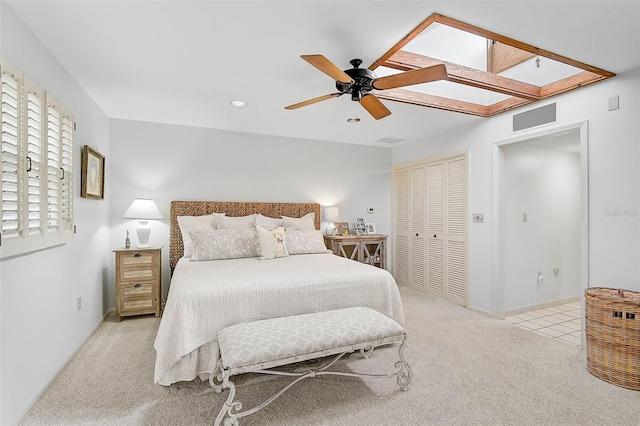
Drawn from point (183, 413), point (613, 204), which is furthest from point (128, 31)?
point (613, 204)

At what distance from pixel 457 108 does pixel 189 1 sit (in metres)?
2.81

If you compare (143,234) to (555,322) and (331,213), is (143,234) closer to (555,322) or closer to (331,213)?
(331,213)

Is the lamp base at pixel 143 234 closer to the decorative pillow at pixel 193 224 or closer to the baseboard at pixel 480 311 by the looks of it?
the decorative pillow at pixel 193 224

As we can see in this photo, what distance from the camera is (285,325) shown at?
2047mm

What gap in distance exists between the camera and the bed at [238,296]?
209 centimetres

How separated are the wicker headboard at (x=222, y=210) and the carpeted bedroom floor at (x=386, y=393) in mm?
1394

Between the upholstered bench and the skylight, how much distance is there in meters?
1.94

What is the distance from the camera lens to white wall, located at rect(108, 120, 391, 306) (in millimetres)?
3908

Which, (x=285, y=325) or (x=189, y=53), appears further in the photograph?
(x=189, y=53)

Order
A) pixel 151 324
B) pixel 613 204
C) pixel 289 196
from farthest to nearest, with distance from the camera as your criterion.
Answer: pixel 289 196 → pixel 151 324 → pixel 613 204

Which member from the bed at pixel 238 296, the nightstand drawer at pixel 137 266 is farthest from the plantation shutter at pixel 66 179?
the nightstand drawer at pixel 137 266

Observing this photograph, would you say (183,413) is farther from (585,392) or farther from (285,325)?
(585,392)

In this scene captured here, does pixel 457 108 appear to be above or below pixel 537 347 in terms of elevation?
above

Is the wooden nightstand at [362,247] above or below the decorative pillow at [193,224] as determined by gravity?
below
